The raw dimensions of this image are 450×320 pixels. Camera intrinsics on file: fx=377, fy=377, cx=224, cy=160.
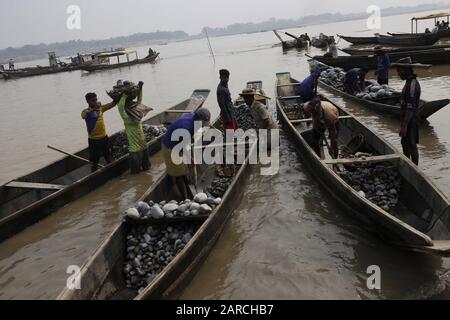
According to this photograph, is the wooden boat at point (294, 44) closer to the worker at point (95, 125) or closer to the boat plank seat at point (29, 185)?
the worker at point (95, 125)

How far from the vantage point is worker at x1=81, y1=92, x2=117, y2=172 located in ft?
23.2

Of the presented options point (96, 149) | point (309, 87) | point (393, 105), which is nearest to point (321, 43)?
point (393, 105)

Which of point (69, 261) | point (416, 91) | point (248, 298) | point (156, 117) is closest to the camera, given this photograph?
point (248, 298)

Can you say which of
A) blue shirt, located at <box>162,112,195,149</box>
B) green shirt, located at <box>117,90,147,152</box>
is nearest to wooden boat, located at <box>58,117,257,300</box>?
blue shirt, located at <box>162,112,195,149</box>

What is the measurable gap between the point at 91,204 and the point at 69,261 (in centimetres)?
187

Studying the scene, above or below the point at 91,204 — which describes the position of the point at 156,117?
above

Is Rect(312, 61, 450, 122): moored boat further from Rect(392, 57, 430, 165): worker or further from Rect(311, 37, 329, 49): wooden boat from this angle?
Rect(311, 37, 329, 49): wooden boat

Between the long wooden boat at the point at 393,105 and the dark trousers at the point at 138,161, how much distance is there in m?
6.04

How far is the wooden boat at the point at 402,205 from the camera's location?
3810 mm

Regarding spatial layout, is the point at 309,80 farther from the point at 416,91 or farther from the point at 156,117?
the point at 156,117

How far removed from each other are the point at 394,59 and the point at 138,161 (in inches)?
571

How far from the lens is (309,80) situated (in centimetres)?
768

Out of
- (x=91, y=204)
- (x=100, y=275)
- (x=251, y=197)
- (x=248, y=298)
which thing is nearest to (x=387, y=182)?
(x=251, y=197)

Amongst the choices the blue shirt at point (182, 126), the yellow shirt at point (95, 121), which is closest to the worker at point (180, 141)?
the blue shirt at point (182, 126)
